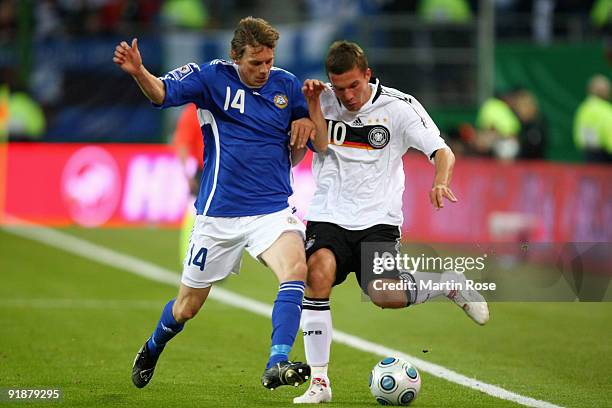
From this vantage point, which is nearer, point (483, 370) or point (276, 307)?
point (276, 307)

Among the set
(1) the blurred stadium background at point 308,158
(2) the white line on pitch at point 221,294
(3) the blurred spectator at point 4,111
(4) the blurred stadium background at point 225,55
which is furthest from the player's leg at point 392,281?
(3) the blurred spectator at point 4,111

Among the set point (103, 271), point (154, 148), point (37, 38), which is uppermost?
point (37, 38)

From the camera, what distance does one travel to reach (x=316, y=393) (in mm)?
7539

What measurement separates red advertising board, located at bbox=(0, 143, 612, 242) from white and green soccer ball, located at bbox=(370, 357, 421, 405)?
659cm

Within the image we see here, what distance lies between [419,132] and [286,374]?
1.91 meters

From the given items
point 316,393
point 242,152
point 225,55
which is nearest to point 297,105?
point 242,152

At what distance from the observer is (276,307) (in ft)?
24.2

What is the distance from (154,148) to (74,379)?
1270 centimetres

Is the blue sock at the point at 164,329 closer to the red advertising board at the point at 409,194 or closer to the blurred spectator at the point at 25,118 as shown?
the red advertising board at the point at 409,194

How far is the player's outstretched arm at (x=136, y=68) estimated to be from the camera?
7.34m

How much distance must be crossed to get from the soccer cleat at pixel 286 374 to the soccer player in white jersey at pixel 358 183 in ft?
2.64

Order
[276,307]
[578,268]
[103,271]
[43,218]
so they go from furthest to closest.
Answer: [43,218] → [103,271] → [578,268] → [276,307]

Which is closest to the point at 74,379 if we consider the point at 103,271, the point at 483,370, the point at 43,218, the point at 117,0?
the point at 483,370

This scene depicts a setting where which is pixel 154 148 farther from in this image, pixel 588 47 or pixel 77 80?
pixel 588 47
